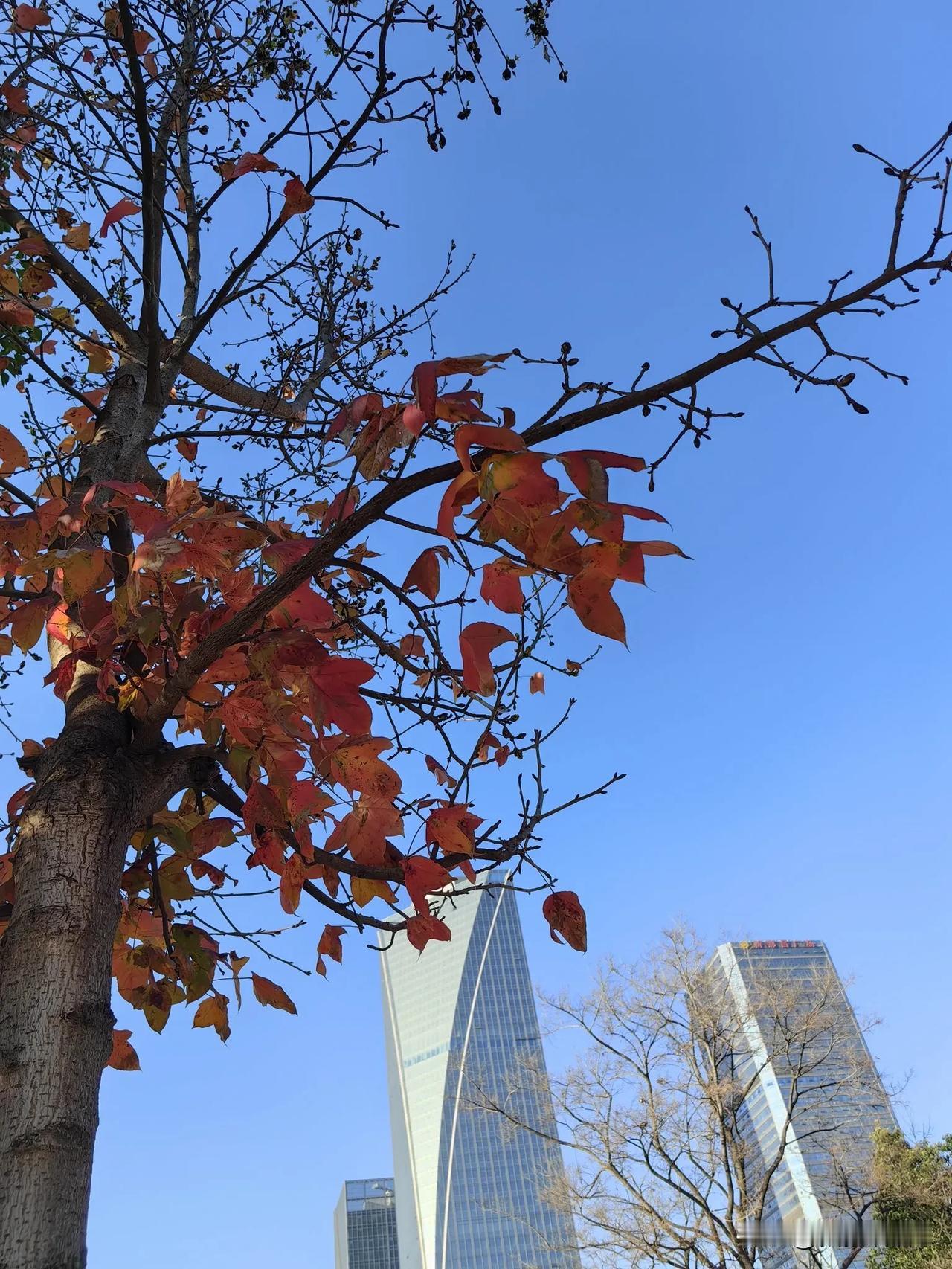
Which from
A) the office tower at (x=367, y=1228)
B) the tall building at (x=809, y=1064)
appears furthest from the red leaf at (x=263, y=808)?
the office tower at (x=367, y=1228)

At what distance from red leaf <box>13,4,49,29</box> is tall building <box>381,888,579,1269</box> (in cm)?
6766

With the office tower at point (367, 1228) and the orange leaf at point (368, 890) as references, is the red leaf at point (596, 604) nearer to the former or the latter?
the orange leaf at point (368, 890)

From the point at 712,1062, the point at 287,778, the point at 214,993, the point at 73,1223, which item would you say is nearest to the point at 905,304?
the point at 287,778

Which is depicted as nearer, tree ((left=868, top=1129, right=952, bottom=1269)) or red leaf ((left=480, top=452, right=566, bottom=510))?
red leaf ((left=480, top=452, right=566, bottom=510))

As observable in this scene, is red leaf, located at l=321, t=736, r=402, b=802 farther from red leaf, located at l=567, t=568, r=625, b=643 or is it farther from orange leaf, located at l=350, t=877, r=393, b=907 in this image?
red leaf, located at l=567, t=568, r=625, b=643

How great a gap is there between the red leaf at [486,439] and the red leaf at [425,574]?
0.39m

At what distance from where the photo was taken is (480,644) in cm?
133

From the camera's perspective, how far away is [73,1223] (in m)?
0.97

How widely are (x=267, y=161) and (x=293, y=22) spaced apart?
790 millimetres

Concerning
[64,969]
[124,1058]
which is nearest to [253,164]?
[64,969]

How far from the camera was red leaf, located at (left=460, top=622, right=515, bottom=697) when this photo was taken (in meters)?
1.32

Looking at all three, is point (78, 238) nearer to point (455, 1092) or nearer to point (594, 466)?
point (594, 466)

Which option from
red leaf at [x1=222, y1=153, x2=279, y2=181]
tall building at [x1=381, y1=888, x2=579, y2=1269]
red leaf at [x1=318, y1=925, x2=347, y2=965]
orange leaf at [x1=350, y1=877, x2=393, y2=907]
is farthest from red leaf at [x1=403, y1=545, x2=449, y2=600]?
tall building at [x1=381, y1=888, x2=579, y2=1269]

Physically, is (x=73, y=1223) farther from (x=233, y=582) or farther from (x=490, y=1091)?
(x=490, y=1091)
